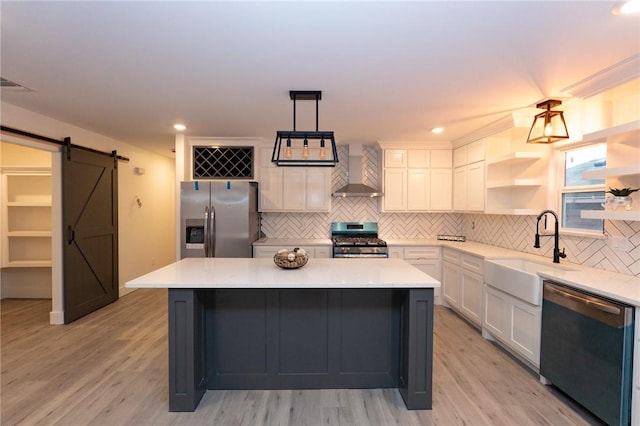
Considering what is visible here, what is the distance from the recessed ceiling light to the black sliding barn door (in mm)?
5060

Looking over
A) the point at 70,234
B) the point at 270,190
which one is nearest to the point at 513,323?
the point at 270,190

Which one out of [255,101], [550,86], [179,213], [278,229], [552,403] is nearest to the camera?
[552,403]

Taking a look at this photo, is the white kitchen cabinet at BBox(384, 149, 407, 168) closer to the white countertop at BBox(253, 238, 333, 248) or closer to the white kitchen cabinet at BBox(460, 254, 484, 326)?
the white countertop at BBox(253, 238, 333, 248)

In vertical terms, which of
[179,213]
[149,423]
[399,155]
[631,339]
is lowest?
[149,423]

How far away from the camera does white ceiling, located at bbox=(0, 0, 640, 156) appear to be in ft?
5.37

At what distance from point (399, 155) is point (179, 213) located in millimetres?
3262

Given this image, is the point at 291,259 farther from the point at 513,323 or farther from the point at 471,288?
the point at 471,288

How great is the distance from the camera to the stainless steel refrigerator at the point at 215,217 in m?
4.16

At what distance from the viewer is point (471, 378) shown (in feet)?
8.73

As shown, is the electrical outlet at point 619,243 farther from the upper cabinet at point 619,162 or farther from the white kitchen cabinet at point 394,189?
the white kitchen cabinet at point 394,189

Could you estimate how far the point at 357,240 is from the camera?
4.74 metres

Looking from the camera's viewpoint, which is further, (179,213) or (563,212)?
(179,213)

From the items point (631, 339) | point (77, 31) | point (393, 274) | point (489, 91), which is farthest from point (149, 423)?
point (489, 91)

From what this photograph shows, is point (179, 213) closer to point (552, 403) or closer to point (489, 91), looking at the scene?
point (489, 91)
